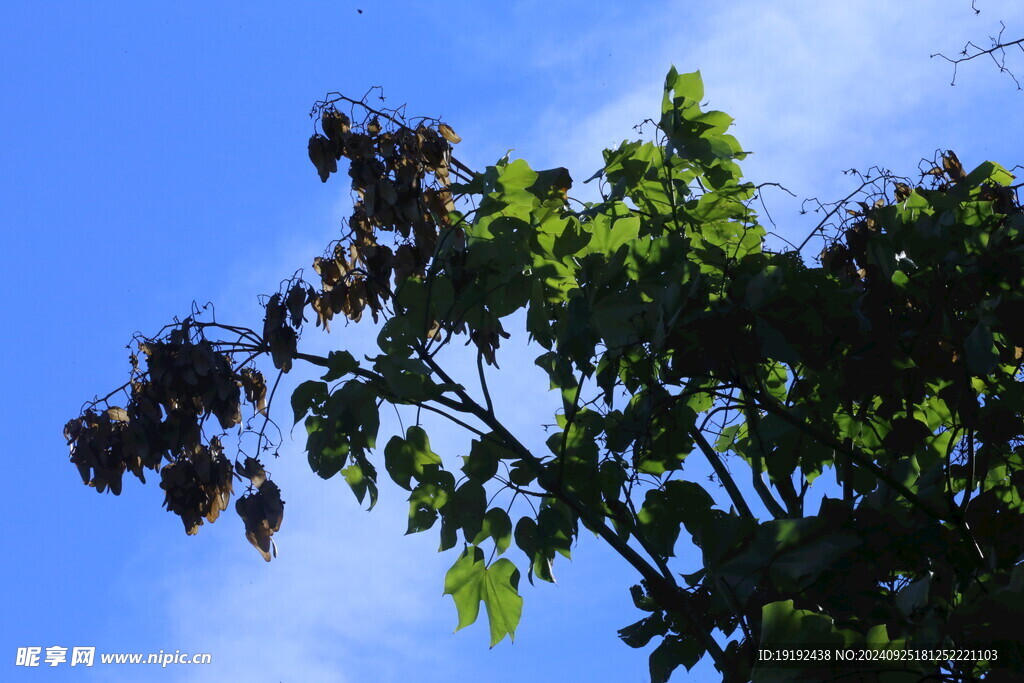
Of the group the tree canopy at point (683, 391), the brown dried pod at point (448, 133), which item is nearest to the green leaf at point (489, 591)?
the tree canopy at point (683, 391)

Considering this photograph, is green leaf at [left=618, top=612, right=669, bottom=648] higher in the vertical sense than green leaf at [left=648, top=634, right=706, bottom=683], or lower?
higher

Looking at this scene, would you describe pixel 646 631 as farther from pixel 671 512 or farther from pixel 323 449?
pixel 323 449

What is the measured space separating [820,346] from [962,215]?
3.03ft

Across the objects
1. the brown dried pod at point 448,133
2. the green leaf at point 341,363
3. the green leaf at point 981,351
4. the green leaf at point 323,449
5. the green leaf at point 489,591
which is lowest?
the green leaf at point 489,591

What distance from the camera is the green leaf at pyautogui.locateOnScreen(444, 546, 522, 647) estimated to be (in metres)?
3.49

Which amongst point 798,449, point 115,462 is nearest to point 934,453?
point 798,449

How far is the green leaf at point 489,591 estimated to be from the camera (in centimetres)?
349

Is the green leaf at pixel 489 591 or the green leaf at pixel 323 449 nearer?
the green leaf at pixel 323 449

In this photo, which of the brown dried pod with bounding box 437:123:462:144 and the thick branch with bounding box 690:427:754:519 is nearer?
the thick branch with bounding box 690:427:754:519

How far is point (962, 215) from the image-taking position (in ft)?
11.7

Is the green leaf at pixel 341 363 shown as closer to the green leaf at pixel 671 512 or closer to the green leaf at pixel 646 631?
the green leaf at pixel 671 512

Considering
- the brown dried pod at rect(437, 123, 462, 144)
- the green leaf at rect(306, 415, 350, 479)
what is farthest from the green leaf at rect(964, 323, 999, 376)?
the brown dried pod at rect(437, 123, 462, 144)

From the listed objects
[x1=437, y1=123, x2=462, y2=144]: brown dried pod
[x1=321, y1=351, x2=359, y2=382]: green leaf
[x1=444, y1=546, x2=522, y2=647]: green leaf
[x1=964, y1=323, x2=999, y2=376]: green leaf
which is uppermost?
[x1=437, y1=123, x2=462, y2=144]: brown dried pod

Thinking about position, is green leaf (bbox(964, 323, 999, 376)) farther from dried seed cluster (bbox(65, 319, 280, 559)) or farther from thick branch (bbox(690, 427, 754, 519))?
dried seed cluster (bbox(65, 319, 280, 559))
